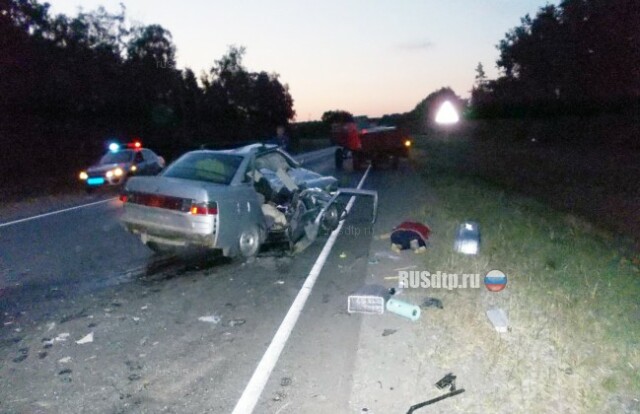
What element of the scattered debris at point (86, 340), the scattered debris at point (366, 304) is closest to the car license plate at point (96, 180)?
the scattered debris at point (86, 340)

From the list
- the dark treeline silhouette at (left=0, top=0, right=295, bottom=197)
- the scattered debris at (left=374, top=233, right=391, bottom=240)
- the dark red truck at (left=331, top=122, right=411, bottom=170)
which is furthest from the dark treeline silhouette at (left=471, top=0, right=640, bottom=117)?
the scattered debris at (left=374, top=233, right=391, bottom=240)

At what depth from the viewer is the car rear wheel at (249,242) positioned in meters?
8.73

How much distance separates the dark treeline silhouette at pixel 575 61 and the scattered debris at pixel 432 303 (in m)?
28.9

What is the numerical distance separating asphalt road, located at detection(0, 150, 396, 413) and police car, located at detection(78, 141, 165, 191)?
9.86 m

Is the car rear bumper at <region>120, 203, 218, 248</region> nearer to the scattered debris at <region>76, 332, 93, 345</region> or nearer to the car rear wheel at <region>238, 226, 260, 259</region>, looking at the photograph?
the car rear wheel at <region>238, 226, 260, 259</region>

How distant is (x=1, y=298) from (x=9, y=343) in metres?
1.72

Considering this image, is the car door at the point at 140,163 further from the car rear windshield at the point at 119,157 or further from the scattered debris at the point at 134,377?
the scattered debris at the point at 134,377

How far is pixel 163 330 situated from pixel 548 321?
154 inches

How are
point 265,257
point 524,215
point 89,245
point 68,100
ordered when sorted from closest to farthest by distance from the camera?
point 265,257
point 89,245
point 524,215
point 68,100

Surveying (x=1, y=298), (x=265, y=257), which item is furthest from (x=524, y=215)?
(x=1, y=298)

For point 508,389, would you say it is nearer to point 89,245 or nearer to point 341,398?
point 341,398

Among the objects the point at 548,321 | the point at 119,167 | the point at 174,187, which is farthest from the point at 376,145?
the point at 548,321

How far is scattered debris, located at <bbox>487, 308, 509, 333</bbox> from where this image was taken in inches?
231

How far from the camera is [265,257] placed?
9.30 metres
